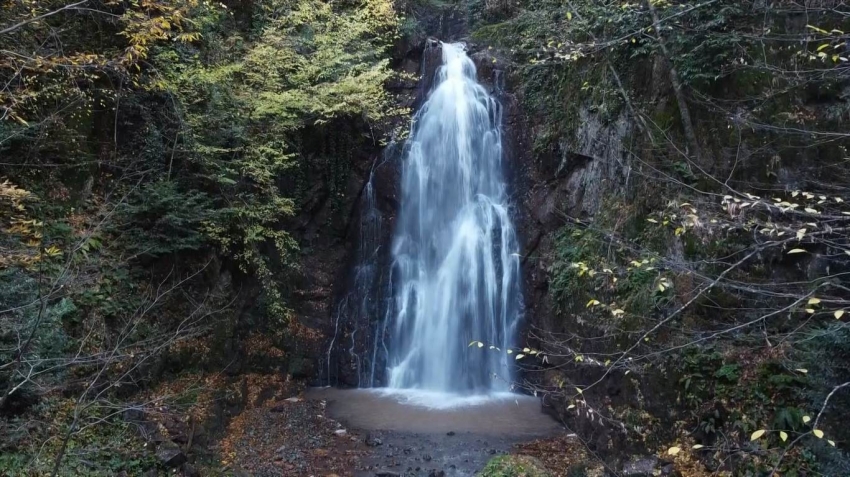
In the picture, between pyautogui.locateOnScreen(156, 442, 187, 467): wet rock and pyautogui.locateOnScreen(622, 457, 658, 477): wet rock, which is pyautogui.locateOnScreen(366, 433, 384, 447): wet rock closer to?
pyautogui.locateOnScreen(156, 442, 187, 467): wet rock

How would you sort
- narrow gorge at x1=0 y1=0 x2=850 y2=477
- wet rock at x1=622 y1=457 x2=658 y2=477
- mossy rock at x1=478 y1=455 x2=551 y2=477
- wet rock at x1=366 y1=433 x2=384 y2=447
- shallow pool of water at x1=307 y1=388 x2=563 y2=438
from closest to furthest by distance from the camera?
narrow gorge at x1=0 y1=0 x2=850 y2=477 → wet rock at x1=622 y1=457 x2=658 y2=477 → mossy rock at x1=478 y1=455 x2=551 y2=477 → wet rock at x1=366 y1=433 x2=384 y2=447 → shallow pool of water at x1=307 y1=388 x2=563 y2=438

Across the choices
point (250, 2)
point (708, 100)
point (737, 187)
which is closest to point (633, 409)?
point (737, 187)

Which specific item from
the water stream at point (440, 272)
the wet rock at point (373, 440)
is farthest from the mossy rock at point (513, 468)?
the water stream at point (440, 272)

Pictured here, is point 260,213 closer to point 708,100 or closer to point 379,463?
point 379,463

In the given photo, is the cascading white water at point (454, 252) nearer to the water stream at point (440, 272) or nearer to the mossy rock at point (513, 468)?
the water stream at point (440, 272)

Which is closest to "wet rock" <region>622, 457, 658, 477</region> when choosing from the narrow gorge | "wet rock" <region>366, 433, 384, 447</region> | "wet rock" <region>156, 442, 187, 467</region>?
the narrow gorge

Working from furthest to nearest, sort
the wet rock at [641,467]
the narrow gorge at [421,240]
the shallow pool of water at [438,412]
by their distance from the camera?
A: the shallow pool of water at [438,412]
the wet rock at [641,467]
the narrow gorge at [421,240]

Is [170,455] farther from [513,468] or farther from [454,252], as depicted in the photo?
[454,252]

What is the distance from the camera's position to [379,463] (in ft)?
25.8

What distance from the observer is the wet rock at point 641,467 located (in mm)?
6387

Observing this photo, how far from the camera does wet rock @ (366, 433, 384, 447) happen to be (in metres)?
8.48

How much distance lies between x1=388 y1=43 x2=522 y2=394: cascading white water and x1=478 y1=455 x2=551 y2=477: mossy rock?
405cm

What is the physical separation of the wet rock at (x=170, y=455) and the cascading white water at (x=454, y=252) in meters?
5.78

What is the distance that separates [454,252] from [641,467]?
6.86 meters
